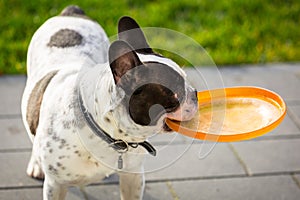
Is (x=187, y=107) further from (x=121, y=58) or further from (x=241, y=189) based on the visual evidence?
(x=241, y=189)

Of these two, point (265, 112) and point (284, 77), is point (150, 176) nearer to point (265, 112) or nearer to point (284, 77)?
point (265, 112)

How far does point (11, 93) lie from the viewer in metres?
5.21

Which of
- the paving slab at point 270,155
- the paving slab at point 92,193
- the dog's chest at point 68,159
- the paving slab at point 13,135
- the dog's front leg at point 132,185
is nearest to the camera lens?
the dog's chest at point 68,159

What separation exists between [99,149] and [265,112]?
2.97 ft

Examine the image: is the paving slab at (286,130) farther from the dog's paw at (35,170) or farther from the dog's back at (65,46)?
the dog's paw at (35,170)

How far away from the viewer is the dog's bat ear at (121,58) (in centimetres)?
268

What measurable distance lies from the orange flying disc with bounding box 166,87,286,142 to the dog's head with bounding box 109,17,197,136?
0.09m

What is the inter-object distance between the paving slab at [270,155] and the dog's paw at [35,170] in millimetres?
1437

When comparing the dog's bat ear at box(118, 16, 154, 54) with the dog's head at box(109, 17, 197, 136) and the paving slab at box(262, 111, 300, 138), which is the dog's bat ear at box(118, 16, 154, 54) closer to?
the dog's head at box(109, 17, 197, 136)

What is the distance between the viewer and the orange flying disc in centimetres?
297

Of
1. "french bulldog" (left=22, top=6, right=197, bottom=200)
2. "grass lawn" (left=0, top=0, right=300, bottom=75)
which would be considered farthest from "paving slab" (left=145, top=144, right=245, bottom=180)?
"grass lawn" (left=0, top=0, right=300, bottom=75)

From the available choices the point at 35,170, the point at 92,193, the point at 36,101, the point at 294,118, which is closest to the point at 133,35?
the point at 36,101

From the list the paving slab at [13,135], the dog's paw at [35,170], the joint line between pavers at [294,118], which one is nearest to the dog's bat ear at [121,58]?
the dog's paw at [35,170]

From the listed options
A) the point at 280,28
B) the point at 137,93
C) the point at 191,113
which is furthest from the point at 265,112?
the point at 280,28
